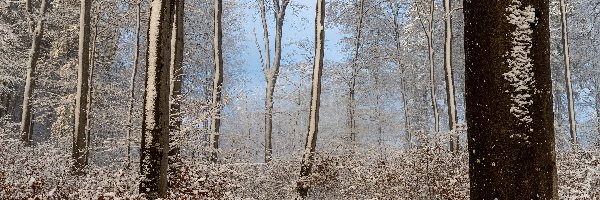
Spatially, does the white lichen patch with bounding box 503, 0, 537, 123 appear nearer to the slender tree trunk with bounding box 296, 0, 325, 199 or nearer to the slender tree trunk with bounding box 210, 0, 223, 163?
the slender tree trunk with bounding box 296, 0, 325, 199

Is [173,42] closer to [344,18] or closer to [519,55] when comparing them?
[519,55]

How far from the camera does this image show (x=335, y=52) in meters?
28.6

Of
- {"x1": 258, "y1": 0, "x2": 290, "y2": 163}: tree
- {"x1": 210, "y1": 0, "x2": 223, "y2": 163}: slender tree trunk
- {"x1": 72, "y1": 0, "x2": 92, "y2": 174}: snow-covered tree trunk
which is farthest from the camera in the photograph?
{"x1": 258, "y1": 0, "x2": 290, "y2": 163}: tree

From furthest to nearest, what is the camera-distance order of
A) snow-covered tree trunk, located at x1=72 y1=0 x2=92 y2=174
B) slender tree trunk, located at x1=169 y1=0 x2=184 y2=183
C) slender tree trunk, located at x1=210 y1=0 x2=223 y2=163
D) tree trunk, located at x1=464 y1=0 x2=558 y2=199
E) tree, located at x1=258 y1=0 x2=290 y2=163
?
tree, located at x1=258 y1=0 x2=290 y2=163, slender tree trunk, located at x1=210 y1=0 x2=223 y2=163, snow-covered tree trunk, located at x1=72 y1=0 x2=92 y2=174, slender tree trunk, located at x1=169 y1=0 x2=184 y2=183, tree trunk, located at x1=464 y1=0 x2=558 y2=199

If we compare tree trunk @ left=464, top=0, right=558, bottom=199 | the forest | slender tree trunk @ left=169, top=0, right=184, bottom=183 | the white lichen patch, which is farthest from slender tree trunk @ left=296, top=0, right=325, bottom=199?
the white lichen patch

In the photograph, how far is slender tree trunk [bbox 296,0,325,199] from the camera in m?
12.9

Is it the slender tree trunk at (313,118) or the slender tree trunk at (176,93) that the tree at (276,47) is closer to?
the slender tree trunk at (313,118)

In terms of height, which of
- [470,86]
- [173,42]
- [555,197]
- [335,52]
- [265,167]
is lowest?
[265,167]

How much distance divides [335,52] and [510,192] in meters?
26.2

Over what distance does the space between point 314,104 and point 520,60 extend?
10873 mm

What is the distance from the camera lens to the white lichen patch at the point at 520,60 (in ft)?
8.74

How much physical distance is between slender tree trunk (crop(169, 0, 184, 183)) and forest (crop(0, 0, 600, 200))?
0.16 feet

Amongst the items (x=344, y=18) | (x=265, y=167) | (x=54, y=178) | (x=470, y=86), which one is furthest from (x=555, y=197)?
(x=344, y=18)

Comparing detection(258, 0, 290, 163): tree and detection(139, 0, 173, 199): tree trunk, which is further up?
detection(258, 0, 290, 163): tree
